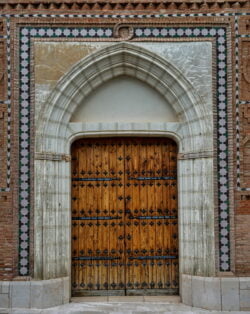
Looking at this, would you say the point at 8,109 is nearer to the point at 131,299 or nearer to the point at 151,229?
the point at 151,229

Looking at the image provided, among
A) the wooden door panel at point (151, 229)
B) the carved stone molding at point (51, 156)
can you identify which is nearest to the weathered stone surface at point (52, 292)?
the wooden door panel at point (151, 229)

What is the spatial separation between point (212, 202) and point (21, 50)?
146 inches

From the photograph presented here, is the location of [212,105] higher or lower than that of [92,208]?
higher

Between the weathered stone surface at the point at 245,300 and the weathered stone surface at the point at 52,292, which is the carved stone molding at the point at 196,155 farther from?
the weathered stone surface at the point at 52,292

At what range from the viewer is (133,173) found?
7242 millimetres

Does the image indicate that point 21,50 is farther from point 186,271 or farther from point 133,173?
point 186,271

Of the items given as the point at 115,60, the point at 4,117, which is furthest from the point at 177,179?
the point at 4,117

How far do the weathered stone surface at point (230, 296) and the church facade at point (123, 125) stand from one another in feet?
0.05

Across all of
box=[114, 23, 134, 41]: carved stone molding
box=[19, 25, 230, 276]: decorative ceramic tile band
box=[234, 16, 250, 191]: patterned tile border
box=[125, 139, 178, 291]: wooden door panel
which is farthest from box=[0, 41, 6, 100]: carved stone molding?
box=[234, 16, 250, 191]: patterned tile border

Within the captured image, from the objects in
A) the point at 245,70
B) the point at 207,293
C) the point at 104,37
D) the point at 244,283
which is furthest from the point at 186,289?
the point at 104,37

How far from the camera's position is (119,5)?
684 centimetres

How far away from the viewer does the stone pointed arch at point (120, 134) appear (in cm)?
674

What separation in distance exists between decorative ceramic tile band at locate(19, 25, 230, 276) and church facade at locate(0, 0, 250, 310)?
0.02 meters

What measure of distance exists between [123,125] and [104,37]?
138cm
